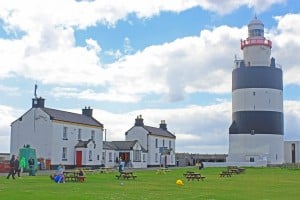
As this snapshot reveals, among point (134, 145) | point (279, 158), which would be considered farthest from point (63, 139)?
point (279, 158)

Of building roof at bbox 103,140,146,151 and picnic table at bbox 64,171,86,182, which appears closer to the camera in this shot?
picnic table at bbox 64,171,86,182

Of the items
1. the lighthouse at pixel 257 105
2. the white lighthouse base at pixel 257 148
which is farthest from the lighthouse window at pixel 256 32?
the white lighthouse base at pixel 257 148

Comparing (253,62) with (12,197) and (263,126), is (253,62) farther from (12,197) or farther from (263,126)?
(12,197)

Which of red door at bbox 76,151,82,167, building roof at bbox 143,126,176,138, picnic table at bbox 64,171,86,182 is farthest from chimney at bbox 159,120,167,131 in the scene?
picnic table at bbox 64,171,86,182

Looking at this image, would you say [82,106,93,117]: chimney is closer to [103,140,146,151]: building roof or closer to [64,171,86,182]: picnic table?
[103,140,146,151]: building roof

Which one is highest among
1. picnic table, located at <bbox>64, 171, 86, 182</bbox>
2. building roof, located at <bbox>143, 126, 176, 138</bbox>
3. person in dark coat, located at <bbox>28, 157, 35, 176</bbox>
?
building roof, located at <bbox>143, 126, 176, 138</bbox>

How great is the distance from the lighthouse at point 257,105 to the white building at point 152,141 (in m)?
11.4

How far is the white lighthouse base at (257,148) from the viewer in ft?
250

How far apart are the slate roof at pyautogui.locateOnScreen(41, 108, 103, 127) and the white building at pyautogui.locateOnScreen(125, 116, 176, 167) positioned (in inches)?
511

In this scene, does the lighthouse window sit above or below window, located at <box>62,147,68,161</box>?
above

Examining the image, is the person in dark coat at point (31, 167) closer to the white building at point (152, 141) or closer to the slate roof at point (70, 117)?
the slate roof at point (70, 117)

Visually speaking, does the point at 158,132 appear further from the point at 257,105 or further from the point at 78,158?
the point at 78,158

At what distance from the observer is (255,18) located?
7969cm

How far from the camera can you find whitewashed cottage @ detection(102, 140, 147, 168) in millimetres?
75625
